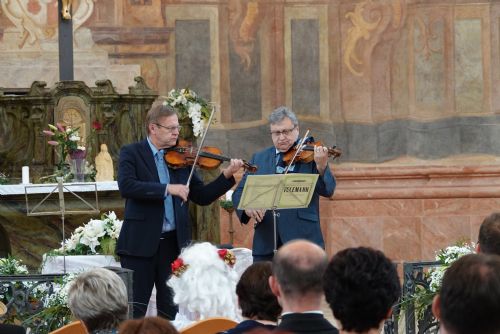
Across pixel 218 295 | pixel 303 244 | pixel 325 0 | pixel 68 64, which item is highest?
pixel 325 0

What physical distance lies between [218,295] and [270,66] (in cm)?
909

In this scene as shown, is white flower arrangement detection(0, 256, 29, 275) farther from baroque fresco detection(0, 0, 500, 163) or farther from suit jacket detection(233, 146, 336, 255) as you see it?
baroque fresco detection(0, 0, 500, 163)

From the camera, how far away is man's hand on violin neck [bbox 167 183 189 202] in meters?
7.78

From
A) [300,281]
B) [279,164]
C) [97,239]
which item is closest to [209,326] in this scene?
[300,281]

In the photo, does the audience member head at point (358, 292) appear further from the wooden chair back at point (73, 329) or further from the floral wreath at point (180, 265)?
the floral wreath at point (180, 265)

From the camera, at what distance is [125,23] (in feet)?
52.6

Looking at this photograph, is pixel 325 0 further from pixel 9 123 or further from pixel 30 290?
pixel 30 290

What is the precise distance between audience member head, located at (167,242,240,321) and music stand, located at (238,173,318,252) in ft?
1.70

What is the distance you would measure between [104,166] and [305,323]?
848cm

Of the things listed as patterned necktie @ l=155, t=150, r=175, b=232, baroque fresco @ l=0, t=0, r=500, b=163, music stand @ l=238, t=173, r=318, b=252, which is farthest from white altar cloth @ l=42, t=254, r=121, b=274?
baroque fresco @ l=0, t=0, r=500, b=163

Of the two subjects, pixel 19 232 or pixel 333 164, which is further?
pixel 333 164

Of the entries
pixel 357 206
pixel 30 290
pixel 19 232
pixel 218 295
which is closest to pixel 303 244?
pixel 218 295

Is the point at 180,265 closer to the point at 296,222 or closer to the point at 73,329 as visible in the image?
the point at 296,222

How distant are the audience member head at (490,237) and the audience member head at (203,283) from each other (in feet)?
8.34
